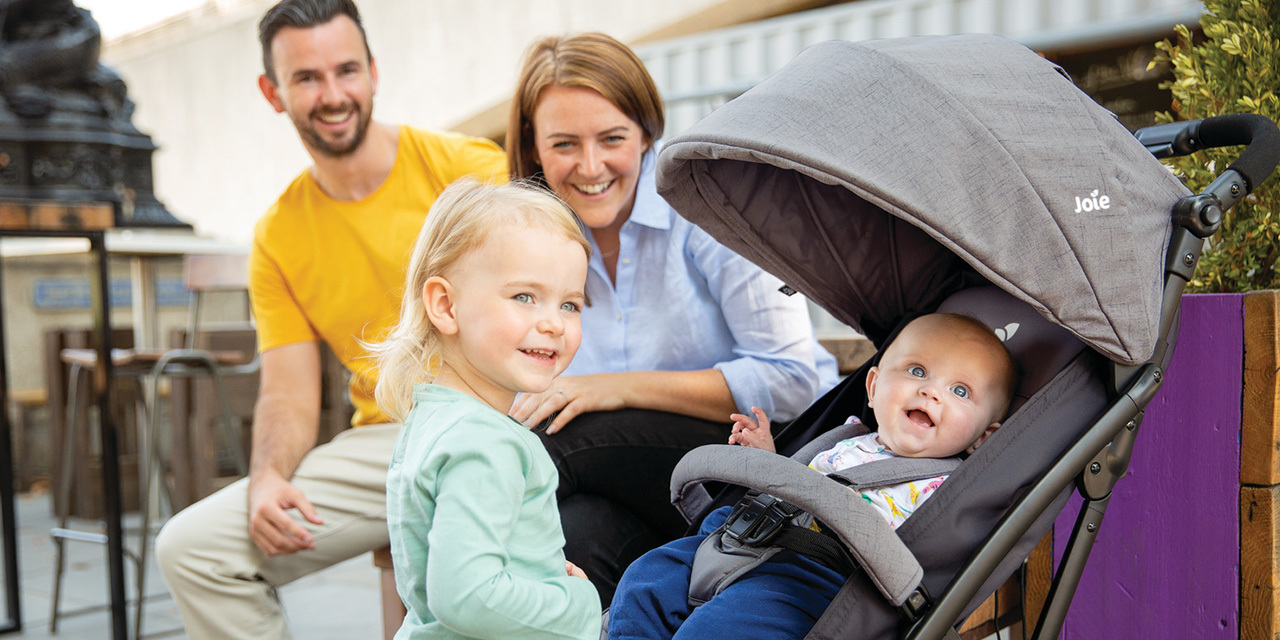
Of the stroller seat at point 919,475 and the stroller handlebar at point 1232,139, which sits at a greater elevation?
the stroller handlebar at point 1232,139

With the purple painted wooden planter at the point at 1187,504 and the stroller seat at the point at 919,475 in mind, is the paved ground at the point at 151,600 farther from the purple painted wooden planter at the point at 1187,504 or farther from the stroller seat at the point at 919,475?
the purple painted wooden planter at the point at 1187,504

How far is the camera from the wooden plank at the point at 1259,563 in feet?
5.24

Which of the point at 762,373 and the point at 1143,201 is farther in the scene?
the point at 762,373

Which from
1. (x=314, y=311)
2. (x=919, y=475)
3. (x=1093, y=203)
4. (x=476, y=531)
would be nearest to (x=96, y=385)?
(x=314, y=311)

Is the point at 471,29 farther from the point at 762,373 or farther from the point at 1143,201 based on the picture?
the point at 1143,201

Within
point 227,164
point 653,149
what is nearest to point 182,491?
point 653,149

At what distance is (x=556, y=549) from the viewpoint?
52.5 inches

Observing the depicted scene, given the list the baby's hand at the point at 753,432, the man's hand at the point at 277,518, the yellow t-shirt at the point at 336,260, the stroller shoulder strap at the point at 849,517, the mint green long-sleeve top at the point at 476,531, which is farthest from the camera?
the yellow t-shirt at the point at 336,260

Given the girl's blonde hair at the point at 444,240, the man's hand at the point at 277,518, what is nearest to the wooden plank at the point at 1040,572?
the girl's blonde hair at the point at 444,240

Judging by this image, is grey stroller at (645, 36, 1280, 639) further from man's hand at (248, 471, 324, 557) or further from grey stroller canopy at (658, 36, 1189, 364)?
man's hand at (248, 471, 324, 557)

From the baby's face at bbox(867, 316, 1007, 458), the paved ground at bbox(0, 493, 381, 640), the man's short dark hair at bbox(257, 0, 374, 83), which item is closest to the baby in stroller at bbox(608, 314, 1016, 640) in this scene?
the baby's face at bbox(867, 316, 1007, 458)

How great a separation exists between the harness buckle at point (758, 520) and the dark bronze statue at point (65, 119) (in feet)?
12.4

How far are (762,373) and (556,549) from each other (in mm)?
784

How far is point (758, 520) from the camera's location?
1.46 m
